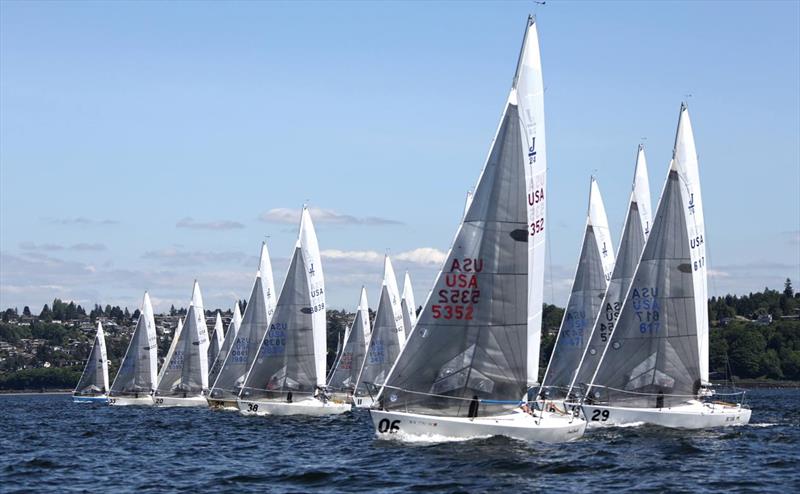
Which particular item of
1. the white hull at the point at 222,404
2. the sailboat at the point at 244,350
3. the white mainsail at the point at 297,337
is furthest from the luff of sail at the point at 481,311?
the white hull at the point at 222,404

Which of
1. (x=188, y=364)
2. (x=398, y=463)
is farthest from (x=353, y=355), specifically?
(x=398, y=463)

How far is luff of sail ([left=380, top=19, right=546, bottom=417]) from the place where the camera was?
41.1 metres

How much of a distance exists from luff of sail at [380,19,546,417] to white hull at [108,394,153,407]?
2538 inches

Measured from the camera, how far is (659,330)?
5106cm

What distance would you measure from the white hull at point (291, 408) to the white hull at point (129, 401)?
117 feet

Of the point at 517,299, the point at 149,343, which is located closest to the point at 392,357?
the point at 149,343

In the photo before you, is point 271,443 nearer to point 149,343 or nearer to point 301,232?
point 301,232

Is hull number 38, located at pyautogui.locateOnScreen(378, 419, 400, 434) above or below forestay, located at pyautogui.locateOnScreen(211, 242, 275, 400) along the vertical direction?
below

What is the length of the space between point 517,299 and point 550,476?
29.3 ft

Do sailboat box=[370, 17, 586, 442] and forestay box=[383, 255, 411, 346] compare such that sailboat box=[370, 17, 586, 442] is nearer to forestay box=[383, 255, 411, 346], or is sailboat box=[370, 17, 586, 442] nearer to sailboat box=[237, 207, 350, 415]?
sailboat box=[237, 207, 350, 415]

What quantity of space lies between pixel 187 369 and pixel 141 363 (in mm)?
11326

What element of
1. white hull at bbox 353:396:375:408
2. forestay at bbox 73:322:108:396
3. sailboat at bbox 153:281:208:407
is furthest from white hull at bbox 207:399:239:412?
forestay at bbox 73:322:108:396

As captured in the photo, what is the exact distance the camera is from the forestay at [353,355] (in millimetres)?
90875

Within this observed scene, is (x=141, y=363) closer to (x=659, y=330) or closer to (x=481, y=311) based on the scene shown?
(x=659, y=330)
